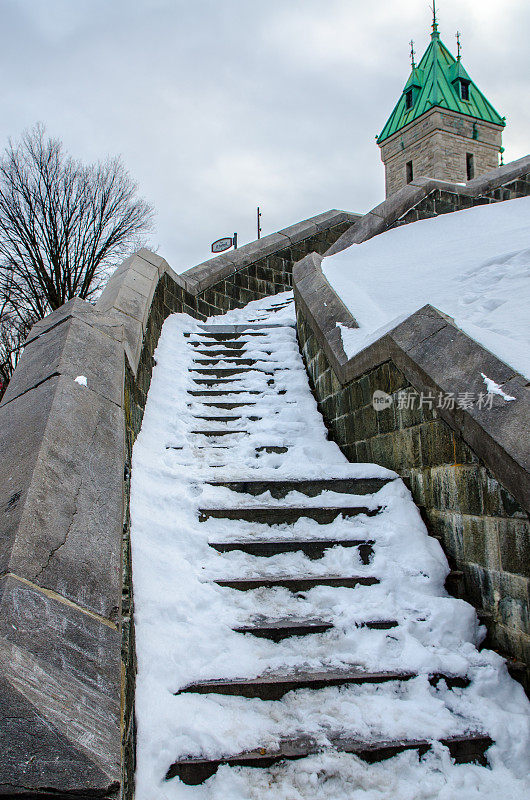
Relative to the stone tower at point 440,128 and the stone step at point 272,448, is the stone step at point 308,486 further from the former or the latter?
the stone tower at point 440,128

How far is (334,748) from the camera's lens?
7.37ft

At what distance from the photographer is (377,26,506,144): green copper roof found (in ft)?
117

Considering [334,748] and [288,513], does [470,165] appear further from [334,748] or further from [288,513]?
[334,748]

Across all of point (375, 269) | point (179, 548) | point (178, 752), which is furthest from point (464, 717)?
point (375, 269)

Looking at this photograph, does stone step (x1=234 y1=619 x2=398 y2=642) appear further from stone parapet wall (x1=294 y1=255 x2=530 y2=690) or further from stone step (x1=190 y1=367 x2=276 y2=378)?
stone step (x1=190 y1=367 x2=276 y2=378)

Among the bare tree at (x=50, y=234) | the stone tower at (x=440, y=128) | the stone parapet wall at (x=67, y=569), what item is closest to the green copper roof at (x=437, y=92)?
the stone tower at (x=440, y=128)

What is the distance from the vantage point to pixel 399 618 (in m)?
2.91

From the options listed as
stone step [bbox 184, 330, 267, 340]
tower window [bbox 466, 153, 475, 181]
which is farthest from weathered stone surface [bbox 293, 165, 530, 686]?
tower window [bbox 466, 153, 475, 181]

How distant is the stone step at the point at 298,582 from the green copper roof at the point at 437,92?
37.8 meters

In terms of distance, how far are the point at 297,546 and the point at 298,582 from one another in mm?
327

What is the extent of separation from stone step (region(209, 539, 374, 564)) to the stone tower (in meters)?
35.0

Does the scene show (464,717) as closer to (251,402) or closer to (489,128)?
(251,402)

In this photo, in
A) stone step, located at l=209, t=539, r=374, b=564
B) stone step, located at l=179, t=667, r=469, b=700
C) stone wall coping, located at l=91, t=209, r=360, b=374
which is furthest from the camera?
stone wall coping, located at l=91, t=209, r=360, b=374

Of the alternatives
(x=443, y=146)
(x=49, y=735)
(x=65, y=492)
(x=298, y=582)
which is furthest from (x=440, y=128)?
(x=49, y=735)
